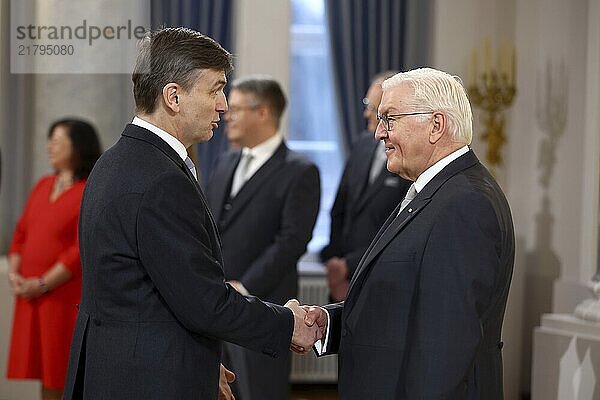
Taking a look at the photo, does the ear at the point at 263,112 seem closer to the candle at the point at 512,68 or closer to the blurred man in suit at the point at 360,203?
the blurred man in suit at the point at 360,203

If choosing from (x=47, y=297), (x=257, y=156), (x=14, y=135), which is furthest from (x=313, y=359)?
(x=14, y=135)

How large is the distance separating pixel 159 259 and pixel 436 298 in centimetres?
62

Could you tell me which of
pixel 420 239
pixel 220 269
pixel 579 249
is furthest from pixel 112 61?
pixel 579 249

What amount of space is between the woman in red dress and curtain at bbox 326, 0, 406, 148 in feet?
7.98

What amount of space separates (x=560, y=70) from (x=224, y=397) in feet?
10.9

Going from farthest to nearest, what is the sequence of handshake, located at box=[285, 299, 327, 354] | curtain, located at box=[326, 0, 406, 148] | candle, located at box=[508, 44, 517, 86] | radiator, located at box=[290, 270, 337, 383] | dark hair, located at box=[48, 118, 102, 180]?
curtain, located at box=[326, 0, 406, 148] < radiator, located at box=[290, 270, 337, 383] < candle, located at box=[508, 44, 517, 86] < dark hair, located at box=[48, 118, 102, 180] < handshake, located at box=[285, 299, 327, 354]

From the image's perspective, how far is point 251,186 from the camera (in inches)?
166

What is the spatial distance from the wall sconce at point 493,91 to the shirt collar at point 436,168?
3179mm

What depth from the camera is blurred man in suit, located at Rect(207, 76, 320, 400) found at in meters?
4.14

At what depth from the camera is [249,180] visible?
4230 millimetres

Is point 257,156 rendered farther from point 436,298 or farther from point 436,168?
point 436,298

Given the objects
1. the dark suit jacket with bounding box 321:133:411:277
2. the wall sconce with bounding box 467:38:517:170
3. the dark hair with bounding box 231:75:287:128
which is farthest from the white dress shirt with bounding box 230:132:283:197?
the wall sconce with bounding box 467:38:517:170

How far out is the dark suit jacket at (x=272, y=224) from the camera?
13.6 feet

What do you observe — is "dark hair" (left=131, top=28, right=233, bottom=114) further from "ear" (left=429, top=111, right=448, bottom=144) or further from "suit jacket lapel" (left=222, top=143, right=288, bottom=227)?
"suit jacket lapel" (left=222, top=143, right=288, bottom=227)
